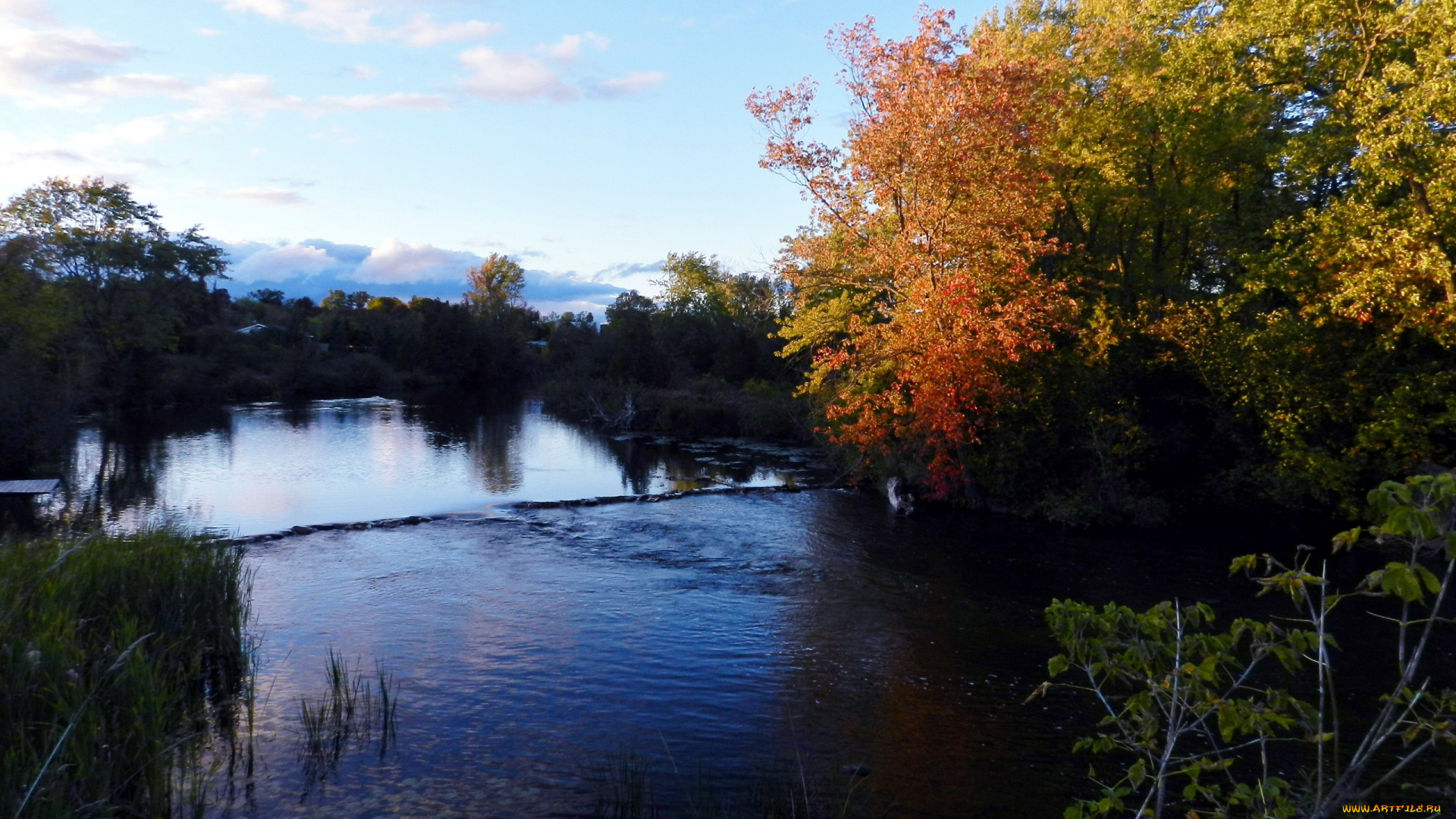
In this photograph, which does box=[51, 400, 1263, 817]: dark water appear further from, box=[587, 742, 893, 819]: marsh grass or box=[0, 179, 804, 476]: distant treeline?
box=[0, 179, 804, 476]: distant treeline

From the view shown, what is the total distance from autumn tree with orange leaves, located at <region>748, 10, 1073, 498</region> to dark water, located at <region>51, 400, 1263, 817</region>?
2.88 metres

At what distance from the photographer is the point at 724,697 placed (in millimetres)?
9242

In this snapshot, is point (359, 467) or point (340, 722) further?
point (359, 467)

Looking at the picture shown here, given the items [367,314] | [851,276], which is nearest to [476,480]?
[851,276]

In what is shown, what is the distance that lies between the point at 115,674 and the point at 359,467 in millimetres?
21014

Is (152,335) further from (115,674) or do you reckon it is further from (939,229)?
(115,674)

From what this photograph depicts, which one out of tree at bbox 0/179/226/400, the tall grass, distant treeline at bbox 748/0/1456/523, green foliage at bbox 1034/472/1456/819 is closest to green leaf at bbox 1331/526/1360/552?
green foliage at bbox 1034/472/1456/819

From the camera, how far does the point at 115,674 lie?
6.18 m

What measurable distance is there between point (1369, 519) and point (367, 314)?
245 feet

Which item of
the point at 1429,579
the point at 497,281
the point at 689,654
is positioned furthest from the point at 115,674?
the point at 497,281

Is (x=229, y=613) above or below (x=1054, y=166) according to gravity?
below

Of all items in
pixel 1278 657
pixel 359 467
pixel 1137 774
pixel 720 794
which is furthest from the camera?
pixel 359 467

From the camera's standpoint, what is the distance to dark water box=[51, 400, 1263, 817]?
724 cm

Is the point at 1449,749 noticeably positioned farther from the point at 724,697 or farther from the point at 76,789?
the point at 76,789
